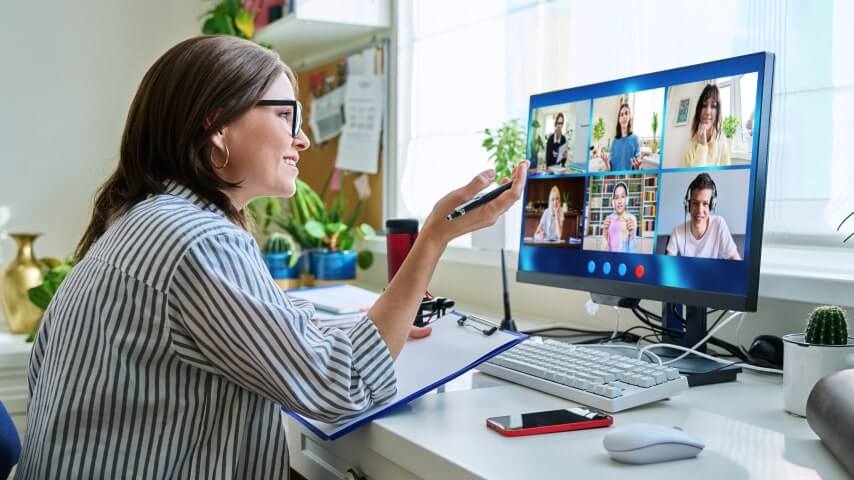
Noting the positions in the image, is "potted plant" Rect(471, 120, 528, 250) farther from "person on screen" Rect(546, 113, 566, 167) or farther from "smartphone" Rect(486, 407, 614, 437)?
"smartphone" Rect(486, 407, 614, 437)

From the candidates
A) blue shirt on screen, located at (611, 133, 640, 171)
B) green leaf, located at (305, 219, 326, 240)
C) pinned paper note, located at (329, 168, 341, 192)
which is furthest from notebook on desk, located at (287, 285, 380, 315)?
pinned paper note, located at (329, 168, 341, 192)

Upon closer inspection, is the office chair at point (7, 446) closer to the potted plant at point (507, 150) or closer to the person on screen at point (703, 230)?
Result: the person on screen at point (703, 230)

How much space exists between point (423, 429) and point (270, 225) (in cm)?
214

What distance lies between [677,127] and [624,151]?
106 millimetres

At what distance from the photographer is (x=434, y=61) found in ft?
7.44

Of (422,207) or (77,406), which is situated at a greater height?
(422,207)

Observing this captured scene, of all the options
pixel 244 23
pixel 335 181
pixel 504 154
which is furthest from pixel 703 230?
pixel 244 23

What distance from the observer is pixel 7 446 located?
1.05m

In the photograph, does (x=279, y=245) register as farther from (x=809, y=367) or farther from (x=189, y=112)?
(x=809, y=367)

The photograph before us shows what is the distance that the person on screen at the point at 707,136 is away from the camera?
1127 mm

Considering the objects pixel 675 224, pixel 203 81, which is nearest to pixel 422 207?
pixel 675 224

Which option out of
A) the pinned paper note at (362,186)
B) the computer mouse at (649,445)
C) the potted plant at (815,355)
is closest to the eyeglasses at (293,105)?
the computer mouse at (649,445)

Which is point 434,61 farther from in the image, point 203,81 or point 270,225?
point 203,81

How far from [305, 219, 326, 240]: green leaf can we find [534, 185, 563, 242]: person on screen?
0.95m
